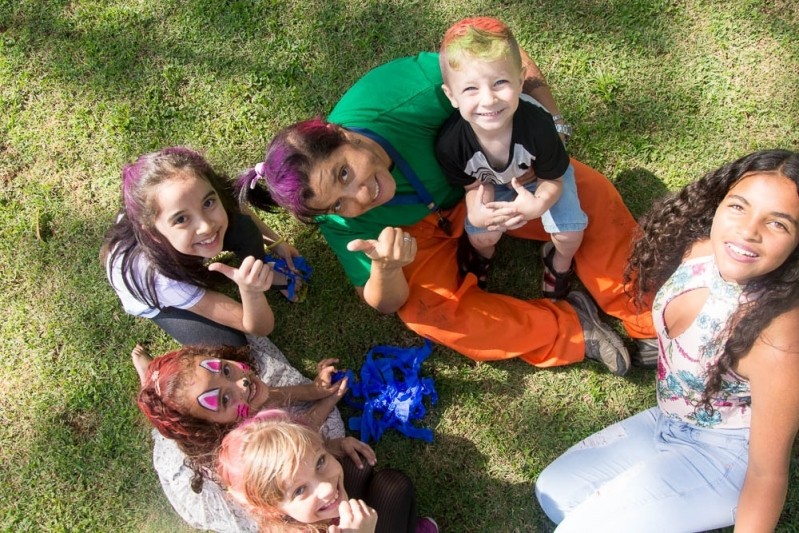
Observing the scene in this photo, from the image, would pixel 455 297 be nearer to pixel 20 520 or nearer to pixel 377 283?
pixel 377 283

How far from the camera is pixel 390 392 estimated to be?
11.0ft

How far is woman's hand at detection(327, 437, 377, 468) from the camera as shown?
3.05 m

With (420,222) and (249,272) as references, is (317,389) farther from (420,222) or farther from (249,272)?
(420,222)

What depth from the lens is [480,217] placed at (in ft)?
9.30

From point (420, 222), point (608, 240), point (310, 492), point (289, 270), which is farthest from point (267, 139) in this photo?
point (310, 492)

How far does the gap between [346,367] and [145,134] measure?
182 centimetres

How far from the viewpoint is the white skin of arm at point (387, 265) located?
261 cm

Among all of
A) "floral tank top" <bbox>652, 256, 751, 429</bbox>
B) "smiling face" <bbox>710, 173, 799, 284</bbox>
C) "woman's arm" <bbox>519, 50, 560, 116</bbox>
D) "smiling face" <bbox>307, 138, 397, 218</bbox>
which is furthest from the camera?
"woman's arm" <bbox>519, 50, 560, 116</bbox>

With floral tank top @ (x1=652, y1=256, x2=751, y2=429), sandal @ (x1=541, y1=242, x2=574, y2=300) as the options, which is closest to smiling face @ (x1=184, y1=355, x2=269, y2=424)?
sandal @ (x1=541, y1=242, x2=574, y2=300)

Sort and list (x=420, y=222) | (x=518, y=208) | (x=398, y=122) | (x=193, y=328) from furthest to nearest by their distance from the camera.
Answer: (x=420, y=222)
(x=193, y=328)
(x=398, y=122)
(x=518, y=208)

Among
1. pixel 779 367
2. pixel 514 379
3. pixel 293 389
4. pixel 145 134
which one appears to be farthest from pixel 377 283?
pixel 145 134

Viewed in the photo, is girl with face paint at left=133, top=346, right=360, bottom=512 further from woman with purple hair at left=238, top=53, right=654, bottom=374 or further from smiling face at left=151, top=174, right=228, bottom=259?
woman with purple hair at left=238, top=53, right=654, bottom=374

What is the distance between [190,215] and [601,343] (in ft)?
6.68

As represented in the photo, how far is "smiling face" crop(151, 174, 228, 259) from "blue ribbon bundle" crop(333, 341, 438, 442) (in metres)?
1.09
